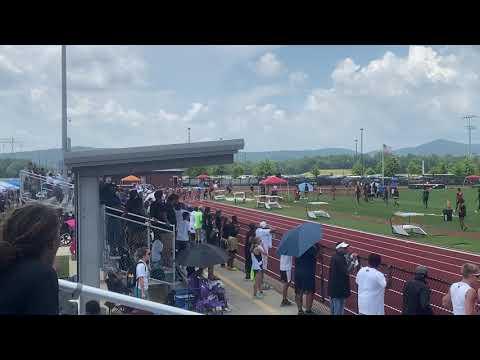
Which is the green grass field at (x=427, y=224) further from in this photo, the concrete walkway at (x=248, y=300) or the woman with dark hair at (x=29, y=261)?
the woman with dark hair at (x=29, y=261)

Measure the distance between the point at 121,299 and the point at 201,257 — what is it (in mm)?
7328

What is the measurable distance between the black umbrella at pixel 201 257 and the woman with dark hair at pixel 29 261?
23.7ft

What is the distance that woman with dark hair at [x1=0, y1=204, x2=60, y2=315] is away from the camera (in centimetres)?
147

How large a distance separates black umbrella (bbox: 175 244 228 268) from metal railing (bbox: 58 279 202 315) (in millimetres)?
7094

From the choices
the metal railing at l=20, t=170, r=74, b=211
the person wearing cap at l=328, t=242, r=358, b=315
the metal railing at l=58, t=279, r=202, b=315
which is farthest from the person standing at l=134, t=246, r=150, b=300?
the metal railing at l=20, t=170, r=74, b=211

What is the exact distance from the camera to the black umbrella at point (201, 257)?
8.83m

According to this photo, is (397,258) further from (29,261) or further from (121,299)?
(29,261)

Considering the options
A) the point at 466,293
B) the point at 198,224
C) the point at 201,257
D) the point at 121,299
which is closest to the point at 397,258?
the point at 198,224

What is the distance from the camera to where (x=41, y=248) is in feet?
5.22

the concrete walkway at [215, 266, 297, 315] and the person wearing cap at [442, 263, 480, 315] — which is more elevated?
the person wearing cap at [442, 263, 480, 315]

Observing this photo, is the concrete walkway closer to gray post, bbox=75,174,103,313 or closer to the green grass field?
gray post, bbox=75,174,103,313

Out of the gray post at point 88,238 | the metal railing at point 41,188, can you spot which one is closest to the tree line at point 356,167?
the metal railing at point 41,188
